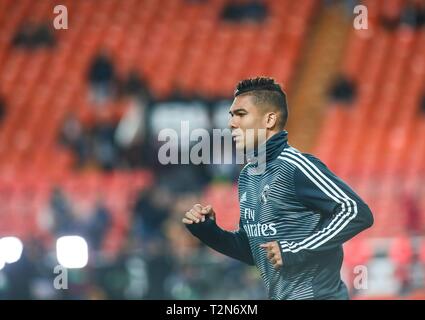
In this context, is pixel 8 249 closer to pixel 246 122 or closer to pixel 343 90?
pixel 246 122

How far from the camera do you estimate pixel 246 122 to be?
3.87 m

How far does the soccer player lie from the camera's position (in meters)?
3.71

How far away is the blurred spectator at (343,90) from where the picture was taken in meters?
15.0

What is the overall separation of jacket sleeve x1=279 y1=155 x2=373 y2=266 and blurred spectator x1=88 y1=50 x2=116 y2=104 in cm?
1194

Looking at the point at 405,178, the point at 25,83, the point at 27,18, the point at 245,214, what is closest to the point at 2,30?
the point at 27,18

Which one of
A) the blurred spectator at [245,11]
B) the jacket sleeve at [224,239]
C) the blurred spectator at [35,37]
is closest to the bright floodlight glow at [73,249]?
the jacket sleeve at [224,239]

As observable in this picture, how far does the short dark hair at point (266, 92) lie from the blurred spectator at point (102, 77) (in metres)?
11.7

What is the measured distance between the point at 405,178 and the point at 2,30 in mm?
8796

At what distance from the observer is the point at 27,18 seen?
18.0 metres

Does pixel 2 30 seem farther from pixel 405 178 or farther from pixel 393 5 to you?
pixel 405 178

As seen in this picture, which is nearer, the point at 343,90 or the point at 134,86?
the point at 343,90

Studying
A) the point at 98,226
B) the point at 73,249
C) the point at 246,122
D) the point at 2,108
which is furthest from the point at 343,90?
the point at 246,122

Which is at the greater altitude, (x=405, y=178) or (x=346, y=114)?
(x=346, y=114)

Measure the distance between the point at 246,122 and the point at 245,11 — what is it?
44.5ft
